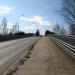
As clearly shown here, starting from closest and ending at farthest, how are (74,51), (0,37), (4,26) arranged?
(74,51), (0,37), (4,26)

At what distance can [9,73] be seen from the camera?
38.0ft

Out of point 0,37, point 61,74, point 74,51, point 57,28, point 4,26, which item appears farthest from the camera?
point 57,28

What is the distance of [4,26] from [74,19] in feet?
246

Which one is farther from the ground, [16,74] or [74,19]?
[74,19]

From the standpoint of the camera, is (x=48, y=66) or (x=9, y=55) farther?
(x=9, y=55)

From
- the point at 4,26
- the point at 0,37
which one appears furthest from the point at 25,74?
the point at 4,26

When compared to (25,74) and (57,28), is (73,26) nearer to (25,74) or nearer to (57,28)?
(25,74)

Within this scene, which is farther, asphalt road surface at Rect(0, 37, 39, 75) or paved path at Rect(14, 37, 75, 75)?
asphalt road surface at Rect(0, 37, 39, 75)

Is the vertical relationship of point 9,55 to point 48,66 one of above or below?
below

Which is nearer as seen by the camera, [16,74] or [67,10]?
[16,74]

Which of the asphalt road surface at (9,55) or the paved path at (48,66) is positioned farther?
the asphalt road surface at (9,55)

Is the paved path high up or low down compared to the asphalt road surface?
up

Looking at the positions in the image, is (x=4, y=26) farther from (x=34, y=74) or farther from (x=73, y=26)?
(x=34, y=74)

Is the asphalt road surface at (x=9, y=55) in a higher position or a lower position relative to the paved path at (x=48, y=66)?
lower
